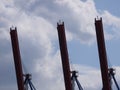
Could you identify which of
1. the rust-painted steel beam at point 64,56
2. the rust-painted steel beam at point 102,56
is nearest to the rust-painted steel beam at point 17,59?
the rust-painted steel beam at point 64,56

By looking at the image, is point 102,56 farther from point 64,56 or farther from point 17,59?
point 17,59

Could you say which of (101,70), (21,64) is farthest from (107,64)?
(21,64)

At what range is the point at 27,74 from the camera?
7612cm

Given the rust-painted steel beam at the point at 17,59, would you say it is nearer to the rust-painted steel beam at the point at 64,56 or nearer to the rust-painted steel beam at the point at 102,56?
the rust-painted steel beam at the point at 64,56

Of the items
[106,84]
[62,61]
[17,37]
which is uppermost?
[17,37]

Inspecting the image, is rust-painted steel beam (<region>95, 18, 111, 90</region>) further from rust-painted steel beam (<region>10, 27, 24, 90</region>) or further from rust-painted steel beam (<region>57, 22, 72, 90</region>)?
rust-painted steel beam (<region>10, 27, 24, 90</region>)

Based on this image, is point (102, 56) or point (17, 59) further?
point (17, 59)

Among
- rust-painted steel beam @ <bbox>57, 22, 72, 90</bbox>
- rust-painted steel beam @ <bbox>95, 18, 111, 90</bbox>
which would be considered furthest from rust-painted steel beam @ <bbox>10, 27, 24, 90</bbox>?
rust-painted steel beam @ <bbox>95, 18, 111, 90</bbox>

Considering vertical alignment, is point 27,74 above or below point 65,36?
below

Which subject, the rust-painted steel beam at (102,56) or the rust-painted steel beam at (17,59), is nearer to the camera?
the rust-painted steel beam at (102,56)

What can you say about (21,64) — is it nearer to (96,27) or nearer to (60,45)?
(60,45)

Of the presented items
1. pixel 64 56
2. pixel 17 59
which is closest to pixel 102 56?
pixel 64 56

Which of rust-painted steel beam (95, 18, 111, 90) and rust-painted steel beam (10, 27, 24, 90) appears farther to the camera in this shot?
rust-painted steel beam (10, 27, 24, 90)

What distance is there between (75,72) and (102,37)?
9718 mm
